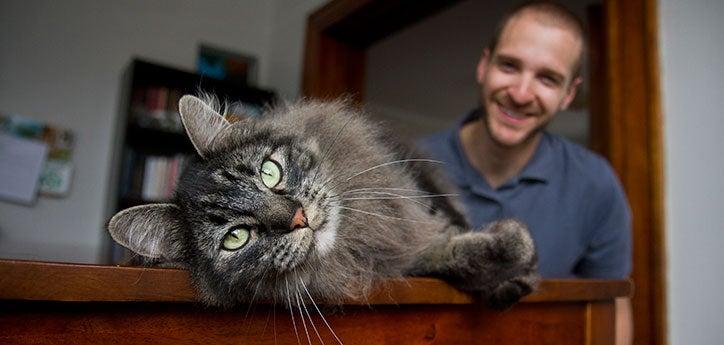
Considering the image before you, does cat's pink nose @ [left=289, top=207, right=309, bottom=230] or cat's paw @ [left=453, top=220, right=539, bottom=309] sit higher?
cat's pink nose @ [left=289, top=207, right=309, bottom=230]

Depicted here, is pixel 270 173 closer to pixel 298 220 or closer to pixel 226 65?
pixel 298 220

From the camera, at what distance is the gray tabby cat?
670 millimetres

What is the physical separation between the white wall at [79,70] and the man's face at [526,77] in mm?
2283

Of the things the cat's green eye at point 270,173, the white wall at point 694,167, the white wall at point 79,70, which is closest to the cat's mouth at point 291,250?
the cat's green eye at point 270,173

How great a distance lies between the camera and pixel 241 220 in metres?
0.69

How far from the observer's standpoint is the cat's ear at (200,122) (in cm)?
78

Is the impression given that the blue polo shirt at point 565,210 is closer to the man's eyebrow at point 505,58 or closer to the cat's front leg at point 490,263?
the man's eyebrow at point 505,58

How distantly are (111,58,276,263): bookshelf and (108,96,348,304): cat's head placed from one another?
2.03m

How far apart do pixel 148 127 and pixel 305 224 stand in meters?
2.50

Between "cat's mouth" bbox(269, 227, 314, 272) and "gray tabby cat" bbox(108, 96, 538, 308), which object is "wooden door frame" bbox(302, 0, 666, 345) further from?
"cat's mouth" bbox(269, 227, 314, 272)

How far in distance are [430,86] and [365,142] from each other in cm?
475

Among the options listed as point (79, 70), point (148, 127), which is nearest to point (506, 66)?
point (148, 127)

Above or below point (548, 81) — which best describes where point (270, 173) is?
below

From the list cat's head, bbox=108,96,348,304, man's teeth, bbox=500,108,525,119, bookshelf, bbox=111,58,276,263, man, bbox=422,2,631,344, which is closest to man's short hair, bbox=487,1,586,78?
man, bbox=422,2,631,344
